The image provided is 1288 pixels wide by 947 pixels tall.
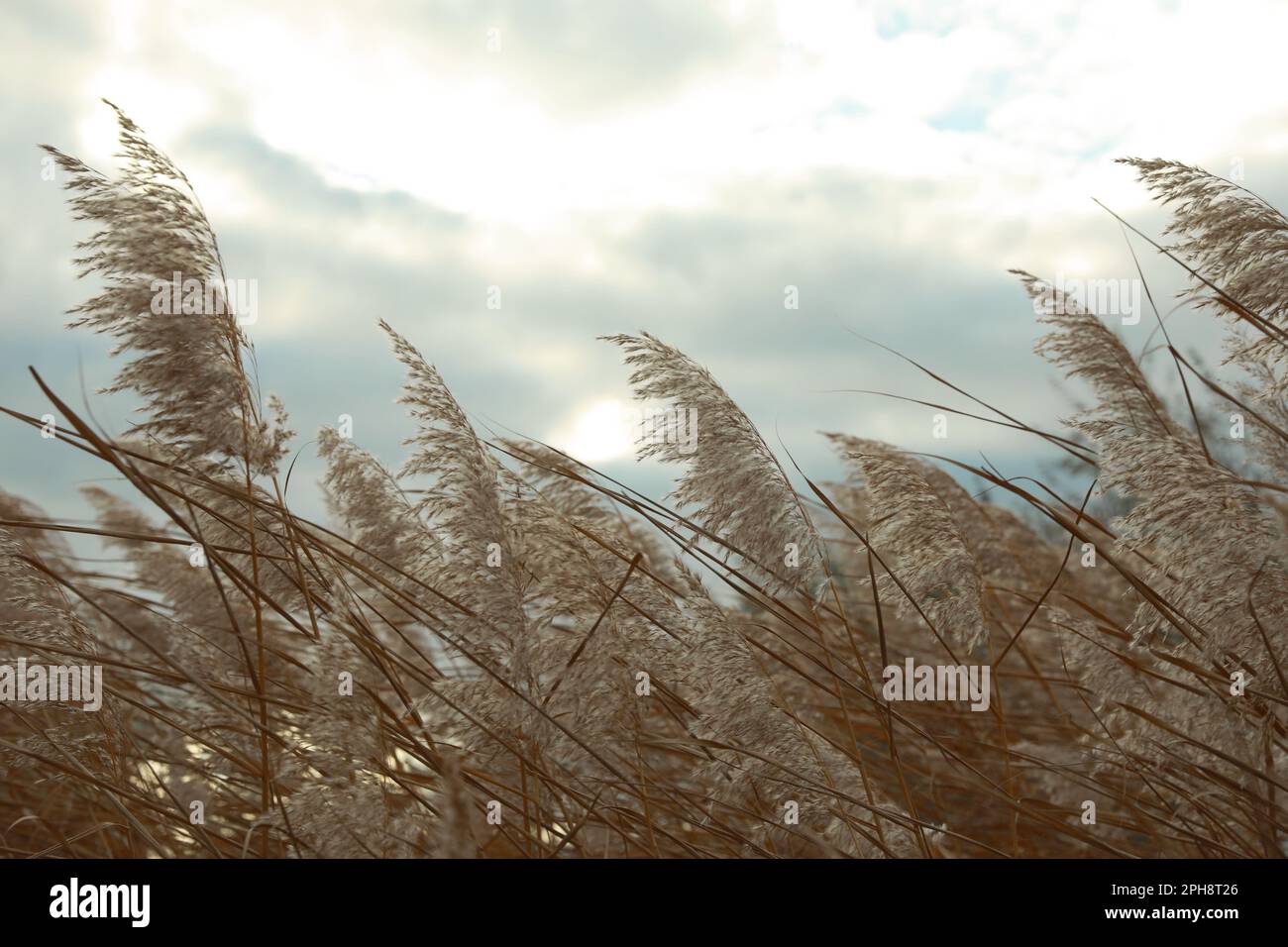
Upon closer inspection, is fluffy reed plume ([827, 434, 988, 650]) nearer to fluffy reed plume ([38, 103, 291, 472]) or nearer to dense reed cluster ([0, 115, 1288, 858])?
dense reed cluster ([0, 115, 1288, 858])

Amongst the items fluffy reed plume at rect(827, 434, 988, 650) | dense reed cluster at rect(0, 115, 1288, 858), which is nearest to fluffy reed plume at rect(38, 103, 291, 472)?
dense reed cluster at rect(0, 115, 1288, 858)

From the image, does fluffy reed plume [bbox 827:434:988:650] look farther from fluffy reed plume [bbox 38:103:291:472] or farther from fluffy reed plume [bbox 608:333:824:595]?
fluffy reed plume [bbox 38:103:291:472]

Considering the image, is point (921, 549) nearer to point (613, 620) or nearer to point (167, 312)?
point (613, 620)

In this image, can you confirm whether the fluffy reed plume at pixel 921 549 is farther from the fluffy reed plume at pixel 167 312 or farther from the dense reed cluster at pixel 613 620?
the fluffy reed plume at pixel 167 312

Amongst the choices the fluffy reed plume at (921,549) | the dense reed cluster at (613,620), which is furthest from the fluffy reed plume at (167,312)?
the fluffy reed plume at (921,549)

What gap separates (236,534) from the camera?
8.71ft

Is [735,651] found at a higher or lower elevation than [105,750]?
higher

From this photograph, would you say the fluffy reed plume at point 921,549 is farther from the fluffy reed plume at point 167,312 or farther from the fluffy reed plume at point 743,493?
the fluffy reed plume at point 167,312

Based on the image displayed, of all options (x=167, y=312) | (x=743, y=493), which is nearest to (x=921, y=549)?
(x=743, y=493)
